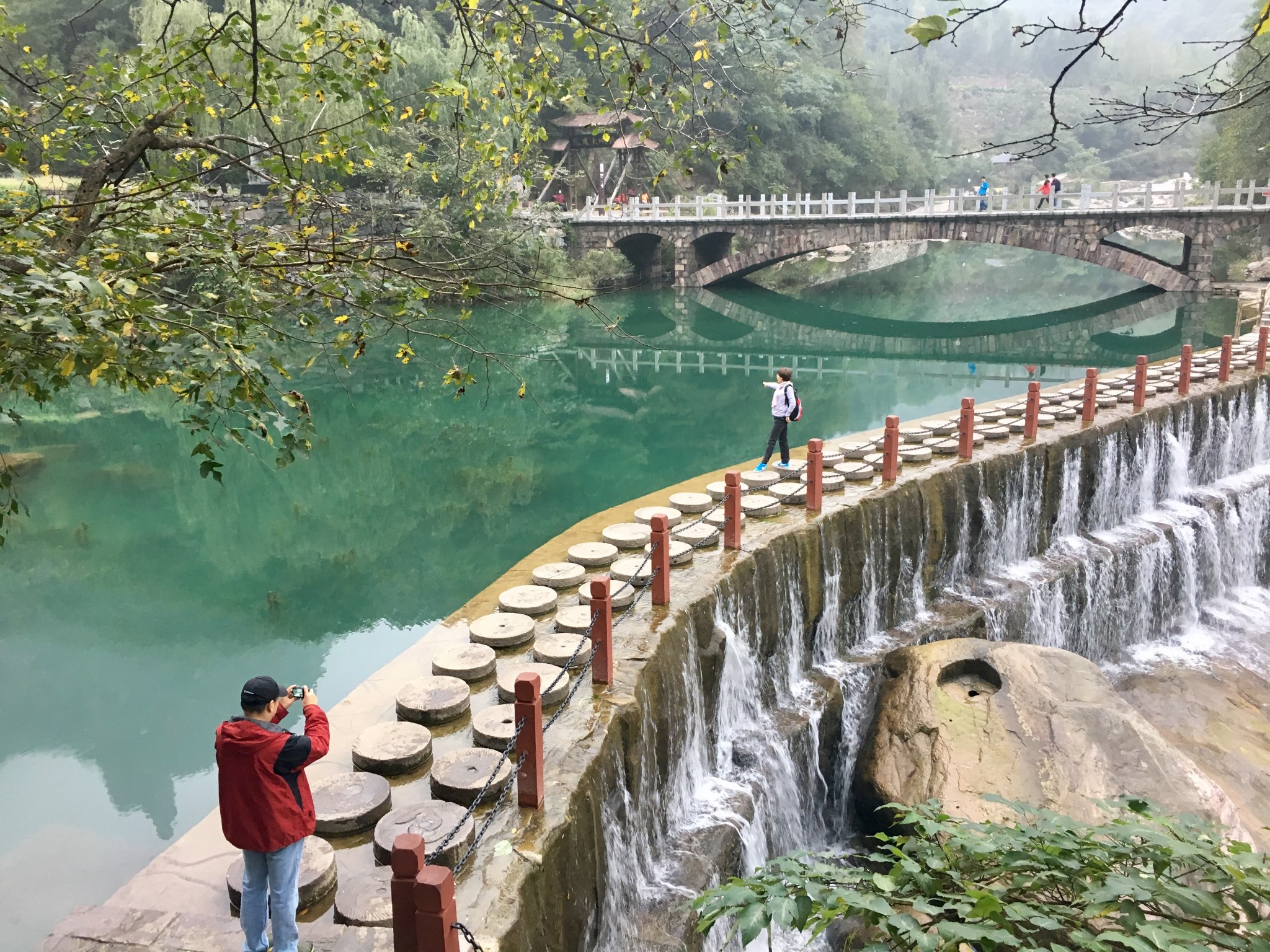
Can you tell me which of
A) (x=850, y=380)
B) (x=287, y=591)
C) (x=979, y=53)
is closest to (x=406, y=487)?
(x=287, y=591)

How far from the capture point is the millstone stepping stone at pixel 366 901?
3.93 meters

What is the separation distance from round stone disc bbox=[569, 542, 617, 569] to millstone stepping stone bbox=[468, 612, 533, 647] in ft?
3.59

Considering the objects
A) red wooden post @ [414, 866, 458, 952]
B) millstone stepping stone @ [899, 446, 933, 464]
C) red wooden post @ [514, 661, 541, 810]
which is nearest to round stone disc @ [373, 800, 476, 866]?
red wooden post @ [514, 661, 541, 810]

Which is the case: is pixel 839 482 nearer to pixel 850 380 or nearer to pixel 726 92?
pixel 726 92

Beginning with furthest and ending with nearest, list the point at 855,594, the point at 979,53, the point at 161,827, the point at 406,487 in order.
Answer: the point at 979,53, the point at 406,487, the point at 855,594, the point at 161,827

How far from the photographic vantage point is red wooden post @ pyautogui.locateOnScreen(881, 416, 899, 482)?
30.1 feet

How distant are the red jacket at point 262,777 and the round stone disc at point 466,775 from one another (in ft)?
3.89

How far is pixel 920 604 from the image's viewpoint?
31.6ft

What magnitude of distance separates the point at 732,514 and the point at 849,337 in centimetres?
2320

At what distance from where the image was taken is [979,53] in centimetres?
11506

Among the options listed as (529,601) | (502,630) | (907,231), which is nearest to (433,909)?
(502,630)

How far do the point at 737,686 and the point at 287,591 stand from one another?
5806 mm

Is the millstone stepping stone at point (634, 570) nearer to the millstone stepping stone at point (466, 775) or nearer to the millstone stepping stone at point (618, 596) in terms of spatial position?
the millstone stepping stone at point (618, 596)

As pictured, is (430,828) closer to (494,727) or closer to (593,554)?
(494,727)
